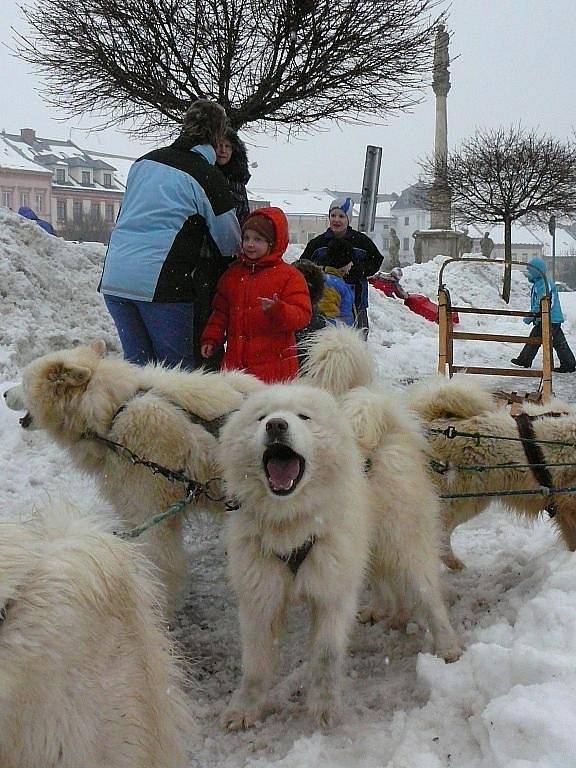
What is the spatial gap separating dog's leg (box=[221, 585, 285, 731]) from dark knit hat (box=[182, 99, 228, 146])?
280 cm

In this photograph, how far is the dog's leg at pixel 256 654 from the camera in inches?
116

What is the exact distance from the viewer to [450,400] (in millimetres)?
4227

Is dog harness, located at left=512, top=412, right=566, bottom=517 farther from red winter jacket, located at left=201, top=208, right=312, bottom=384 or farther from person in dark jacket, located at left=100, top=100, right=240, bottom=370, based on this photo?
person in dark jacket, located at left=100, top=100, right=240, bottom=370

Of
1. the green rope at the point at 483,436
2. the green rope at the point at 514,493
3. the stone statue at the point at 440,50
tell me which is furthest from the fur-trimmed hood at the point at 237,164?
the stone statue at the point at 440,50

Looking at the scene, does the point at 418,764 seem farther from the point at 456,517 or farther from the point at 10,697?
the point at 456,517

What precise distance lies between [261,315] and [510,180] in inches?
879

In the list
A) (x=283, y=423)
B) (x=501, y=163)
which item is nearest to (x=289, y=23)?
(x=283, y=423)

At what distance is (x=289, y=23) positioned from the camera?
9453 mm

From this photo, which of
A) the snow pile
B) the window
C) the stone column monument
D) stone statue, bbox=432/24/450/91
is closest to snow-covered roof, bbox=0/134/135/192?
the window

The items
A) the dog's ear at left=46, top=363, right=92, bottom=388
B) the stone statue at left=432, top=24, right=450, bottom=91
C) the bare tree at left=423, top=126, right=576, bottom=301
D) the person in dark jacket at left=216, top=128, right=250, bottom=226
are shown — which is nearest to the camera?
the dog's ear at left=46, top=363, right=92, bottom=388

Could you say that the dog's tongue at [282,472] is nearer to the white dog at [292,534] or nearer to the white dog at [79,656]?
the white dog at [292,534]

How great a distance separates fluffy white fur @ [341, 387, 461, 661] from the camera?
3.36 metres

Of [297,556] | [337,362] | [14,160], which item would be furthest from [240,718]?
[14,160]

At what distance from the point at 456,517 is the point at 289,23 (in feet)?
24.8
